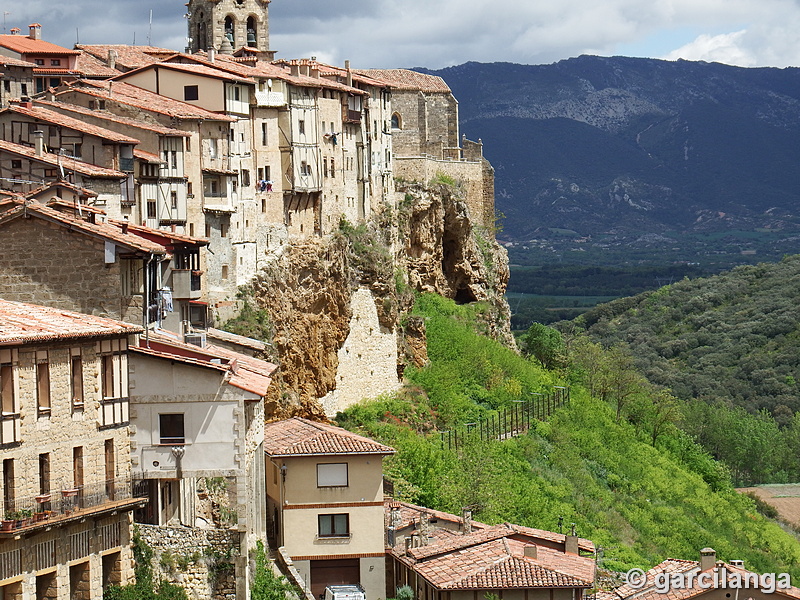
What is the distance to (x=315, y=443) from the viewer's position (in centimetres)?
5094

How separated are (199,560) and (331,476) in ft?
42.1

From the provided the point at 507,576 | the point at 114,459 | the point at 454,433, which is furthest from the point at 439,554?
the point at 454,433

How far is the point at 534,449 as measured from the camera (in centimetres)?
8531

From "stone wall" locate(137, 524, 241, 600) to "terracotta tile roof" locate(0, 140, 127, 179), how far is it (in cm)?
1639

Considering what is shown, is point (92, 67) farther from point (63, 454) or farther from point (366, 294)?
point (63, 454)

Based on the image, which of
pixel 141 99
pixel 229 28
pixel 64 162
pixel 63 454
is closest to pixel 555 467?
pixel 141 99

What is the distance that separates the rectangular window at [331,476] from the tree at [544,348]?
5921 cm

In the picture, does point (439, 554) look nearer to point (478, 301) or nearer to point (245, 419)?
point (245, 419)

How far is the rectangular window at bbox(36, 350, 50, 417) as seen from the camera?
33.4m

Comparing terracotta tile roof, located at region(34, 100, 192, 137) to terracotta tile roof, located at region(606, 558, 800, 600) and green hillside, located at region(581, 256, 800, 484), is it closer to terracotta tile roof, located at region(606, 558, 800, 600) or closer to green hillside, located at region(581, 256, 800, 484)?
terracotta tile roof, located at region(606, 558, 800, 600)

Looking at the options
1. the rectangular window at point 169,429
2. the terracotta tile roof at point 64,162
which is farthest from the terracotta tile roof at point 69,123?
the rectangular window at point 169,429

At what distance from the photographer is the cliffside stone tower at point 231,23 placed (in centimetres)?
9456

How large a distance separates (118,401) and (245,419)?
14.4ft

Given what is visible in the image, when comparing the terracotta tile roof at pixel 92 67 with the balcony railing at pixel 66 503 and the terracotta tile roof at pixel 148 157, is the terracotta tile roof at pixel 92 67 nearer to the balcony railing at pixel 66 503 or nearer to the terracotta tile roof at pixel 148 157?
the terracotta tile roof at pixel 148 157
